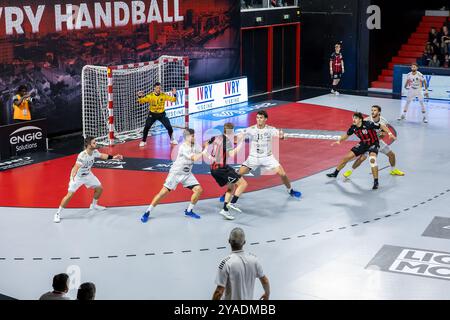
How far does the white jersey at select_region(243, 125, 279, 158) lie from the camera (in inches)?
692

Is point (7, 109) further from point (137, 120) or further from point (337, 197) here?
point (337, 197)

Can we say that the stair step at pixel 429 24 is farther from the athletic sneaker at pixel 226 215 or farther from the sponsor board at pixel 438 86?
the athletic sneaker at pixel 226 215

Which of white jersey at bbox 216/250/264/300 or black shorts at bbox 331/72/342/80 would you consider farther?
black shorts at bbox 331/72/342/80

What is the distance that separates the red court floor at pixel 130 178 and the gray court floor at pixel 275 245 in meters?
0.77

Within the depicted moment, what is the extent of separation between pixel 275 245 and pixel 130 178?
6.32 meters

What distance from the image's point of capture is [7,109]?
2366 cm

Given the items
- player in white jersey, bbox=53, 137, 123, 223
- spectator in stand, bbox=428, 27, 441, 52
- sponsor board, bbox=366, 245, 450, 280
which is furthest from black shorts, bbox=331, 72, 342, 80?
sponsor board, bbox=366, 245, 450, 280

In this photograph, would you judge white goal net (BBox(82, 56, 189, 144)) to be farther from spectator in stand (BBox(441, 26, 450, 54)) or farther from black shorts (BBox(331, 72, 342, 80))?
spectator in stand (BBox(441, 26, 450, 54))

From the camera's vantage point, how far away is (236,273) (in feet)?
31.0

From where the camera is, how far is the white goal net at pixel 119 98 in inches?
1012

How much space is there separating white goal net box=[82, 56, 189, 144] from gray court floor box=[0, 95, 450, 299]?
815cm

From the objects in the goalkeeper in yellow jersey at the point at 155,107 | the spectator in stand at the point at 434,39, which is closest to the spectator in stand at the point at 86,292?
the goalkeeper in yellow jersey at the point at 155,107

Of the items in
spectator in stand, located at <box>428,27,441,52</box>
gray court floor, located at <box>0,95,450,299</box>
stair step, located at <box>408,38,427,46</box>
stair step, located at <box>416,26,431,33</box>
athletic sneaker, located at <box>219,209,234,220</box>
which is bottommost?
gray court floor, located at <box>0,95,450,299</box>
